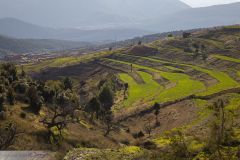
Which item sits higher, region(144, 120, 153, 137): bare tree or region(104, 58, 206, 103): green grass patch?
region(104, 58, 206, 103): green grass patch

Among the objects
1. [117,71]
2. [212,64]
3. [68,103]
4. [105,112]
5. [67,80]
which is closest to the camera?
[68,103]

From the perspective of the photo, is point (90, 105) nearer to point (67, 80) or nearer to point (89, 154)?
point (67, 80)

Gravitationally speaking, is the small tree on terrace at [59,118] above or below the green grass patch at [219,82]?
above

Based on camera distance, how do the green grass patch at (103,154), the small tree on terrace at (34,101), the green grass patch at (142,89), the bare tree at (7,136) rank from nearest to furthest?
the green grass patch at (103,154) → the bare tree at (7,136) → the small tree on terrace at (34,101) → the green grass patch at (142,89)

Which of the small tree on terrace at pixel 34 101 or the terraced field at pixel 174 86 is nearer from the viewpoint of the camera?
the small tree on terrace at pixel 34 101

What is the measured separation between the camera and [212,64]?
133 m

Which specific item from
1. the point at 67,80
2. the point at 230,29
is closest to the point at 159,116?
the point at 67,80

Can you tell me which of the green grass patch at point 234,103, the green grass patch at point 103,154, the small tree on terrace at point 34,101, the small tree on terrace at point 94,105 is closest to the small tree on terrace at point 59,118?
the small tree on terrace at point 34,101

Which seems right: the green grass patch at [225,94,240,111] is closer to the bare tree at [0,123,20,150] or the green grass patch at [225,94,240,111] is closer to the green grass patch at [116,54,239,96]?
the green grass patch at [116,54,239,96]

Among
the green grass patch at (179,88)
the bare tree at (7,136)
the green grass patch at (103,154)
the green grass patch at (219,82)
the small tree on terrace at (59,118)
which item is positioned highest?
the green grass patch at (103,154)

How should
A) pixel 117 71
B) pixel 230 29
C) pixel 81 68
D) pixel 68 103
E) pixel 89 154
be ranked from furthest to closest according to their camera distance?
pixel 230 29
pixel 81 68
pixel 117 71
pixel 68 103
pixel 89 154

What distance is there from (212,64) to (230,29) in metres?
65.7

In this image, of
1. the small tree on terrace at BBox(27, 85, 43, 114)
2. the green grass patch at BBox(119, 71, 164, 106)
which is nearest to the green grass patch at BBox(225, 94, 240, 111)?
the green grass patch at BBox(119, 71, 164, 106)

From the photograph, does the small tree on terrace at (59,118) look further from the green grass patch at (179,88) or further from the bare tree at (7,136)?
the green grass patch at (179,88)
